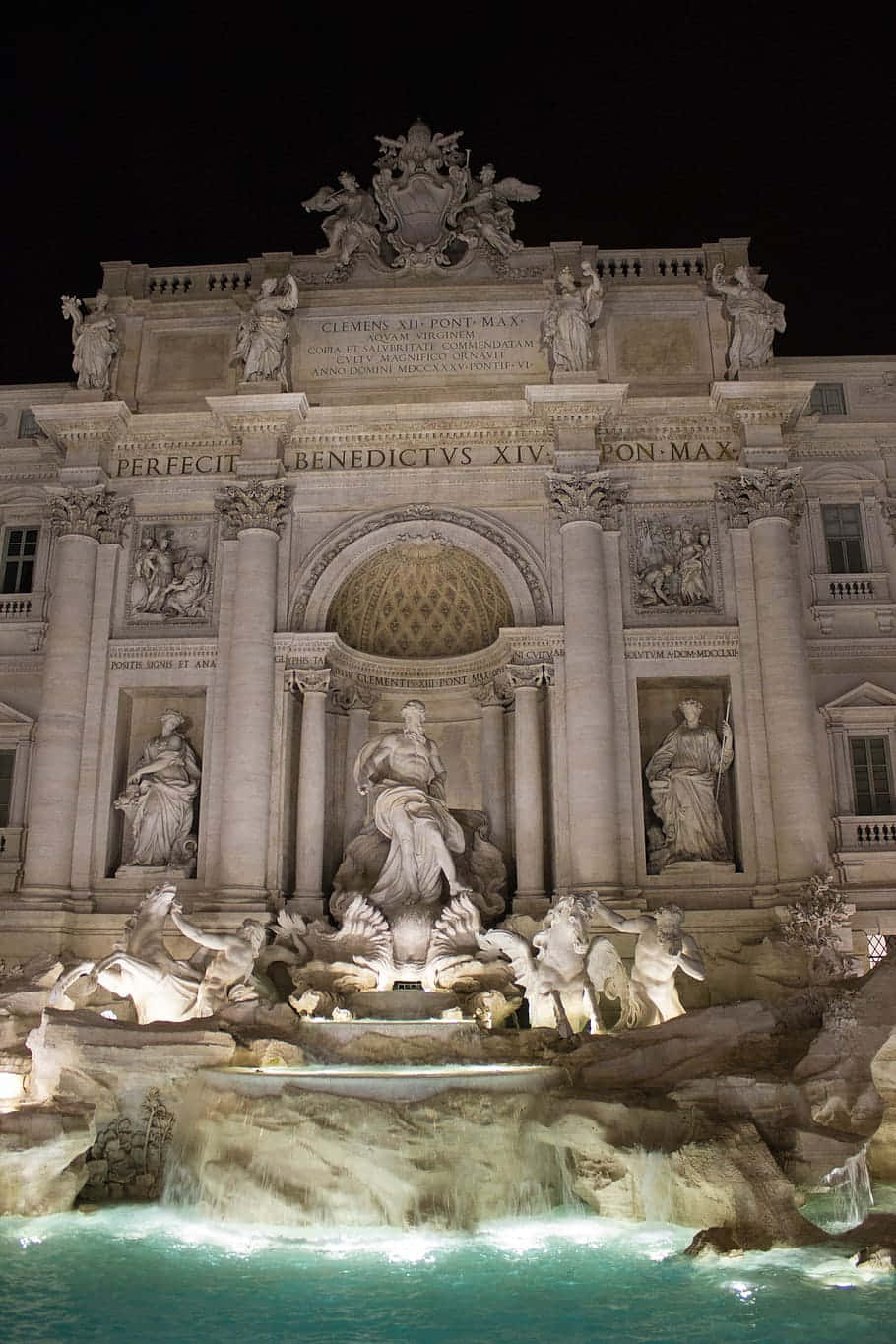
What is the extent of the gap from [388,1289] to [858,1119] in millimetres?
5959

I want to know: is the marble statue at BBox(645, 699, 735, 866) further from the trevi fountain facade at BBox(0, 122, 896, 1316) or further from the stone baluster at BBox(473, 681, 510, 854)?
the stone baluster at BBox(473, 681, 510, 854)

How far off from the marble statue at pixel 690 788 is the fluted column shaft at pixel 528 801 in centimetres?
214

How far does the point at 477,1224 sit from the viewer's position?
38.3ft

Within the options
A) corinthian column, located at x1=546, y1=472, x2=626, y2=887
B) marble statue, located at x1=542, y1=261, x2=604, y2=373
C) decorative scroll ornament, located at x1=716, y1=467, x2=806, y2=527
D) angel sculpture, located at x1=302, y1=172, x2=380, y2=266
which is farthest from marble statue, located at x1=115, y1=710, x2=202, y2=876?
decorative scroll ornament, located at x1=716, y1=467, x2=806, y2=527

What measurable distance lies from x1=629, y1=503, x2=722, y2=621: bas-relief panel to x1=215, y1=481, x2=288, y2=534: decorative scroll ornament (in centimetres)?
672

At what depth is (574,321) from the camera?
22.2 m

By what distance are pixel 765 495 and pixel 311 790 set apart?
9.94m

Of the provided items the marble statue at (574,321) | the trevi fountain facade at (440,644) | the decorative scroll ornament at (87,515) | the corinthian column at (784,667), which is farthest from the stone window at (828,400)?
the decorative scroll ornament at (87,515)

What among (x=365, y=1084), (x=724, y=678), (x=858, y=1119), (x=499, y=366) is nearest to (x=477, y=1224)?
(x=365, y=1084)

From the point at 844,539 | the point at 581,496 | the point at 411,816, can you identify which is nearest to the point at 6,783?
the point at 411,816

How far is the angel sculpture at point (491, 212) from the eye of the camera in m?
23.4

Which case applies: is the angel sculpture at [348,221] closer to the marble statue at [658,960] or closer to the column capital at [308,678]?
the column capital at [308,678]

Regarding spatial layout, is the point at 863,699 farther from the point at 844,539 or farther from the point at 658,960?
the point at 658,960

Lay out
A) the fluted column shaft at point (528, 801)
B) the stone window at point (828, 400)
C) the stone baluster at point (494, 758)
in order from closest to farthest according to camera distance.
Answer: the fluted column shaft at point (528, 801) → the stone baluster at point (494, 758) → the stone window at point (828, 400)
